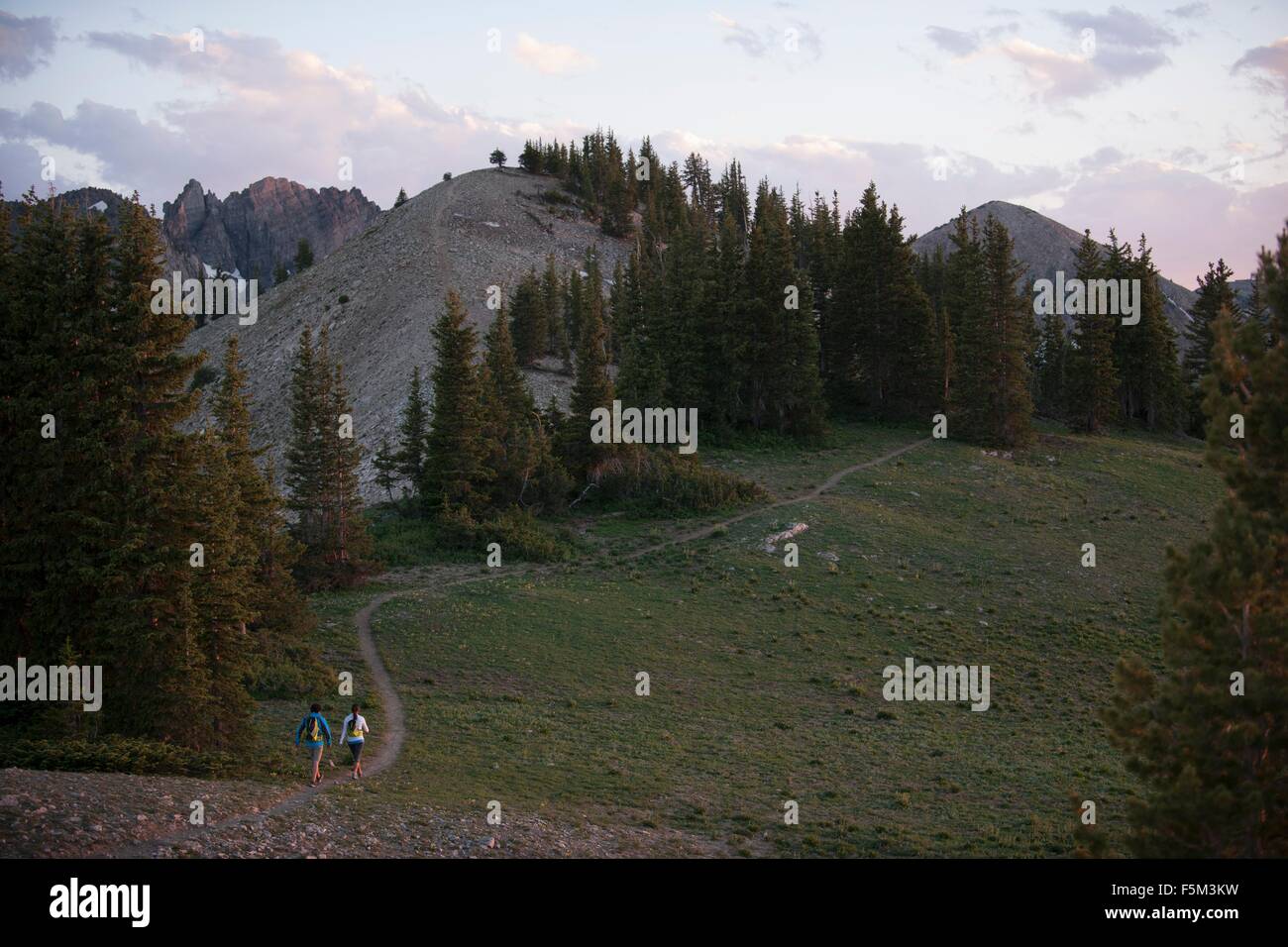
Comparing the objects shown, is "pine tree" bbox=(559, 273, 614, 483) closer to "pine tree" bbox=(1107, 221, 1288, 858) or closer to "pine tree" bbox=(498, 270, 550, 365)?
"pine tree" bbox=(498, 270, 550, 365)

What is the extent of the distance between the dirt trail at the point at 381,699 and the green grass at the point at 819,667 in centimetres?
59

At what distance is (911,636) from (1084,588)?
37.0 ft

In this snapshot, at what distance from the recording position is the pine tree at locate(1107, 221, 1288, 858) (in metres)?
13.0

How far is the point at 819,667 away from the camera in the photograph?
3491cm

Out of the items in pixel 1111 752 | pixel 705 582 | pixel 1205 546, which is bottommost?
pixel 1111 752

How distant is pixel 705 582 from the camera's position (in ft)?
142

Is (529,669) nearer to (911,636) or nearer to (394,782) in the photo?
(394,782)

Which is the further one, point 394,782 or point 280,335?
point 280,335

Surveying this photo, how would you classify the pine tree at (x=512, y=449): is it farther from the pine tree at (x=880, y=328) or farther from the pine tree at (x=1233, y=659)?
the pine tree at (x=1233, y=659)

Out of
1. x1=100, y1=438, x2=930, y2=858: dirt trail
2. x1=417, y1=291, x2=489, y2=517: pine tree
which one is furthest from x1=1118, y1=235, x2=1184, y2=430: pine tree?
x1=417, y1=291, x2=489, y2=517: pine tree

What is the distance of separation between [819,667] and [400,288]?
85.9 m

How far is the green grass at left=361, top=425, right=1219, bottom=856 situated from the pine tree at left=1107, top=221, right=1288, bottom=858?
608 cm
